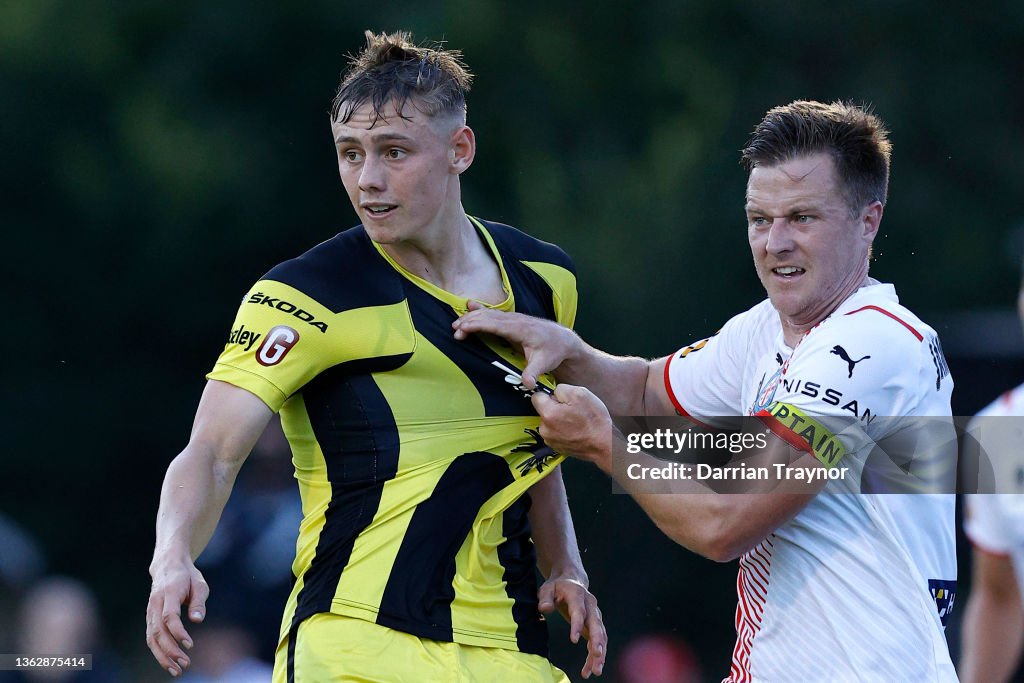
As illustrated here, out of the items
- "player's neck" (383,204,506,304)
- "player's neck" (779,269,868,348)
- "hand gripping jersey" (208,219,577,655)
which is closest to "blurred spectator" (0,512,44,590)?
"hand gripping jersey" (208,219,577,655)

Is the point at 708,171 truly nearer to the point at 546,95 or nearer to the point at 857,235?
the point at 546,95

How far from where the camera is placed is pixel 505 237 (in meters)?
3.81

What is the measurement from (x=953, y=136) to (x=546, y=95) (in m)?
2.31

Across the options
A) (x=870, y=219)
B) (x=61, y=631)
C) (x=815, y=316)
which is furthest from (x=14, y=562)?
(x=870, y=219)

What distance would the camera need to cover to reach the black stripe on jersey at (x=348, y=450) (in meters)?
3.30

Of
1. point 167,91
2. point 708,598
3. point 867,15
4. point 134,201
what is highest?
point 867,15

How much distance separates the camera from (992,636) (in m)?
4.03

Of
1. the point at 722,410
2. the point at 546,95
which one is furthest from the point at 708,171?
the point at 722,410

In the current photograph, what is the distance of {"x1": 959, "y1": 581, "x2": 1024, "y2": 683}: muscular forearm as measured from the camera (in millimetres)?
3992

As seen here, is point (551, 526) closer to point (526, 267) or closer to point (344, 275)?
point (526, 267)

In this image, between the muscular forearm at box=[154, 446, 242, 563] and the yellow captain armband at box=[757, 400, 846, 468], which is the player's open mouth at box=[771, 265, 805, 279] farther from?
the muscular forearm at box=[154, 446, 242, 563]

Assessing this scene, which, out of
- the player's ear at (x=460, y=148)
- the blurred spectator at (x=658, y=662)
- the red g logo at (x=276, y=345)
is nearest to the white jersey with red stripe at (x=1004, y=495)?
the player's ear at (x=460, y=148)

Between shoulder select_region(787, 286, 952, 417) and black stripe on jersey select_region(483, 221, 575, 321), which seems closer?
shoulder select_region(787, 286, 952, 417)

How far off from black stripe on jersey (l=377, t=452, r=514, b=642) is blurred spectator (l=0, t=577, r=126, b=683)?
3723 millimetres
